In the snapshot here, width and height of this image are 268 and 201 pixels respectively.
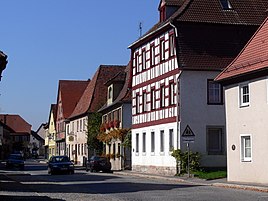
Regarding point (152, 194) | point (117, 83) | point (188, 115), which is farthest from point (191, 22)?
point (117, 83)

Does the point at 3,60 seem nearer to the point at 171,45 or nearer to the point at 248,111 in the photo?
the point at 248,111

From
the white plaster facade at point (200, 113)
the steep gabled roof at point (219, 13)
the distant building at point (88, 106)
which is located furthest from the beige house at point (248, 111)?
the distant building at point (88, 106)

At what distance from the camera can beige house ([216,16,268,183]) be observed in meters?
28.5

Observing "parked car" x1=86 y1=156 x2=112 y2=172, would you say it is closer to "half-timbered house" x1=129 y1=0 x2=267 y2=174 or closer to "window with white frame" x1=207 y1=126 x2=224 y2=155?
"half-timbered house" x1=129 y1=0 x2=267 y2=174

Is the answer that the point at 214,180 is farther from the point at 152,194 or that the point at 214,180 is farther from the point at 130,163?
the point at 130,163

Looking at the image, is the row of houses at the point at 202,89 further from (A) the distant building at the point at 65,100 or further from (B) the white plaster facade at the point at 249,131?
(A) the distant building at the point at 65,100

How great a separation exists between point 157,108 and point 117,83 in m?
17.0

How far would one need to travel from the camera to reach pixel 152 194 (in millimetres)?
24594

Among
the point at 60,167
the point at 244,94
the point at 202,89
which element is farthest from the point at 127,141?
the point at 244,94

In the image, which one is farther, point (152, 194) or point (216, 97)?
point (216, 97)

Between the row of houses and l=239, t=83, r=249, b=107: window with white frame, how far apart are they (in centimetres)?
5

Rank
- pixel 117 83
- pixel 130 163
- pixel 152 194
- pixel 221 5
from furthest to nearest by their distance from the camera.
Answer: pixel 117 83 < pixel 130 163 < pixel 221 5 < pixel 152 194

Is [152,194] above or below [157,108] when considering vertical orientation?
below

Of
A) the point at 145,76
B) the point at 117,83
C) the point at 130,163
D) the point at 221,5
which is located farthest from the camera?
the point at 117,83
